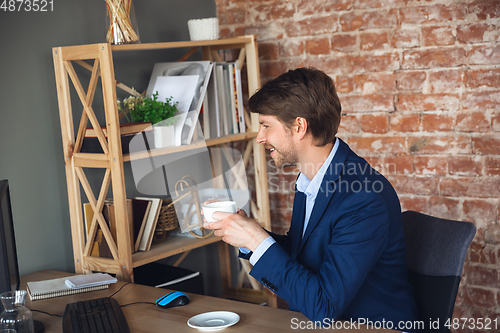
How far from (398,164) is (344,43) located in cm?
65

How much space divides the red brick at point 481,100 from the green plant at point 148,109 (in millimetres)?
1272

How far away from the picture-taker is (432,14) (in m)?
2.17

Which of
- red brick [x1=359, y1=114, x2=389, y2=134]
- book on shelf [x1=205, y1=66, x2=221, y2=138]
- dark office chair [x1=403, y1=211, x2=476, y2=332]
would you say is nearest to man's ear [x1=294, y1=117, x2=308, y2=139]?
dark office chair [x1=403, y1=211, x2=476, y2=332]

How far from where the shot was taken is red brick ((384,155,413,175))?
2.30m

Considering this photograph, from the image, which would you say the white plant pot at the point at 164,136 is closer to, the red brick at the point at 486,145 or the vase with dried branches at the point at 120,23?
the vase with dried branches at the point at 120,23

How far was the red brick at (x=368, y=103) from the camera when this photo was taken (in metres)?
2.32

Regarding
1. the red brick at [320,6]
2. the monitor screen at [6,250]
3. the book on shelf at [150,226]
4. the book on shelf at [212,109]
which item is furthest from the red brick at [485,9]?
the monitor screen at [6,250]

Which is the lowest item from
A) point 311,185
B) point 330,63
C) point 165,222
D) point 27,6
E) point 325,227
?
point 165,222

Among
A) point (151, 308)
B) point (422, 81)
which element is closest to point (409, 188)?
point (422, 81)

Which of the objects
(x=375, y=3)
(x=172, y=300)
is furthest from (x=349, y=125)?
(x=172, y=300)

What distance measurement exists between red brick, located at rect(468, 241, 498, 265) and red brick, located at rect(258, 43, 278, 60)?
1367 mm

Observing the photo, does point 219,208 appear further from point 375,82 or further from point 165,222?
point 375,82

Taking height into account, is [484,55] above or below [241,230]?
above

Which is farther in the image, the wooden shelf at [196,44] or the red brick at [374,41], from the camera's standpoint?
the red brick at [374,41]
